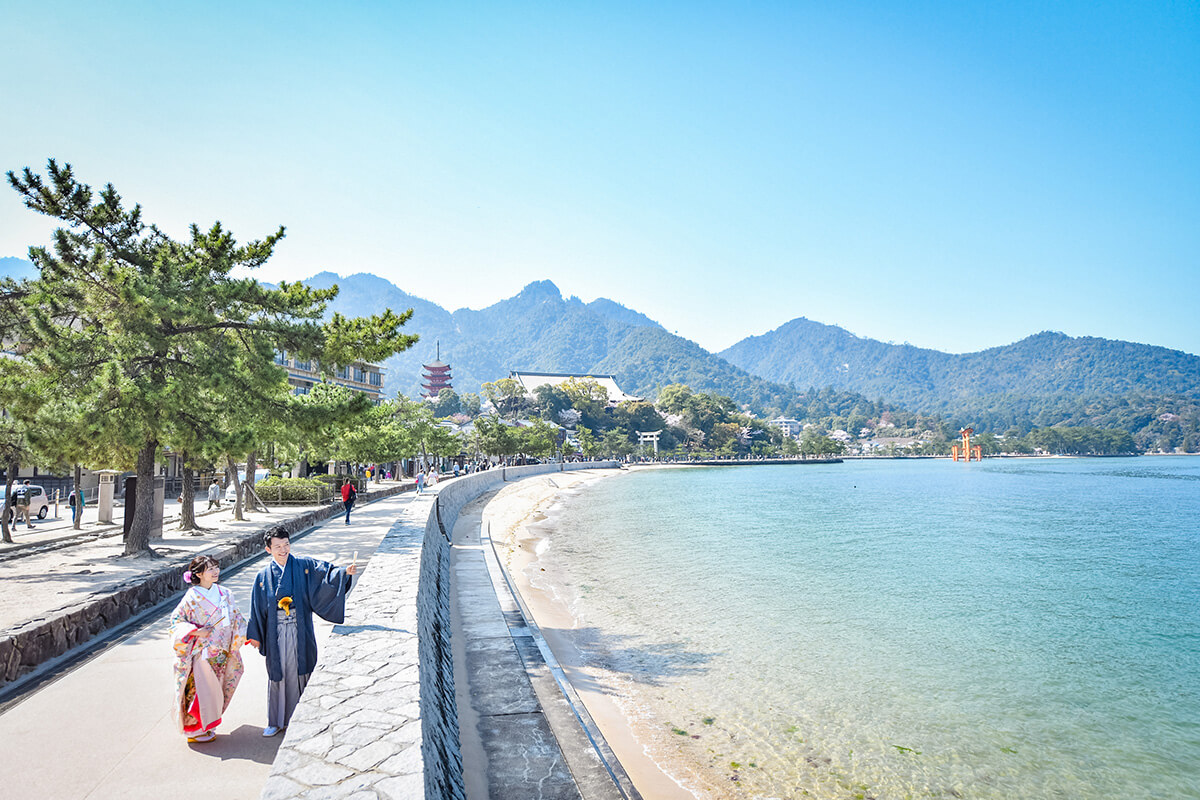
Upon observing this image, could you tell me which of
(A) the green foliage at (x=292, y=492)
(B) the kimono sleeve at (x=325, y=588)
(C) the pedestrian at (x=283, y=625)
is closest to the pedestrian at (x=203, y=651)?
(C) the pedestrian at (x=283, y=625)

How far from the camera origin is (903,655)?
12.5 metres

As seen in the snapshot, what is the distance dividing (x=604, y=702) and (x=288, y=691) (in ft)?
17.3

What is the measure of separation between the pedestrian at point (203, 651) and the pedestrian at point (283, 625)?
0.64 feet

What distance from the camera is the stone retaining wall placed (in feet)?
21.4

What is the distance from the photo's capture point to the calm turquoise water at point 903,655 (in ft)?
27.0

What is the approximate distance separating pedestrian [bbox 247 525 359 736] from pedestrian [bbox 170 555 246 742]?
0.20 meters

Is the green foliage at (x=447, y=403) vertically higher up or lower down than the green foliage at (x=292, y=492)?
higher up

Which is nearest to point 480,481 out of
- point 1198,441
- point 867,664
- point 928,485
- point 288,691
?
point 867,664

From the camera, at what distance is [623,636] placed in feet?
41.5

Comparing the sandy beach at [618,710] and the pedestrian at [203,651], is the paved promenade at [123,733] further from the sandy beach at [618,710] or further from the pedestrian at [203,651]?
the sandy beach at [618,710]

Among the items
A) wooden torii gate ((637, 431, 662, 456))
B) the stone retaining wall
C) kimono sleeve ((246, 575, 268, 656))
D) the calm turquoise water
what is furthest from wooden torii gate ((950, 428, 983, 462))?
kimono sleeve ((246, 575, 268, 656))

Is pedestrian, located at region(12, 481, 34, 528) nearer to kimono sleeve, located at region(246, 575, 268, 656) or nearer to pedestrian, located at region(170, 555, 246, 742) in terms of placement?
pedestrian, located at region(170, 555, 246, 742)

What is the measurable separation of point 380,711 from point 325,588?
1353 mm

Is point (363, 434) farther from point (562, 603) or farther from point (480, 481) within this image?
point (562, 603)
